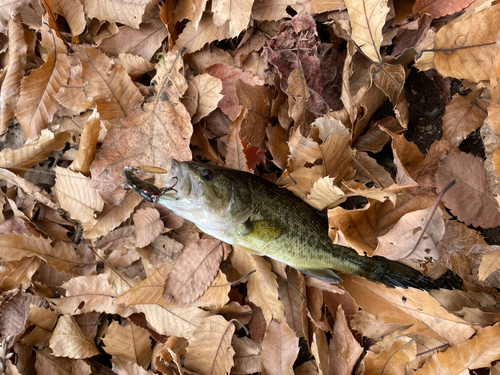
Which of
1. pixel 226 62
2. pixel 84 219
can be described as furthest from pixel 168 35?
pixel 84 219

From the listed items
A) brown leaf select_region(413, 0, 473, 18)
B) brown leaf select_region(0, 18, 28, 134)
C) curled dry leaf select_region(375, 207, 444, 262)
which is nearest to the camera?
curled dry leaf select_region(375, 207, 444, 262)

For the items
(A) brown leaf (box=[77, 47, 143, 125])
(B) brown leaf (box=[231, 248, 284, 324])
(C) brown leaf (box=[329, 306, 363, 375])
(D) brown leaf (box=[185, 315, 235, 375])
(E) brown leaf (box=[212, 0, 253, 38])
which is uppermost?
(E) brown leaf (box=[212, 0, 253, 38])

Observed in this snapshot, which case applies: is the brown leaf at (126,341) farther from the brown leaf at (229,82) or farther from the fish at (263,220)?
the brown leaf at (229,82)

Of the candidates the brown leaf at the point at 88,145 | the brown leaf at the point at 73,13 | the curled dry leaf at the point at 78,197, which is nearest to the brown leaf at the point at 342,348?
the curled dry leaf at the point at 78,197

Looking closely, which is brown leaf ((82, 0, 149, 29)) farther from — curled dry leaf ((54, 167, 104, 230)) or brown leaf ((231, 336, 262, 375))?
brown leaf ((231, 336, 262, 375))

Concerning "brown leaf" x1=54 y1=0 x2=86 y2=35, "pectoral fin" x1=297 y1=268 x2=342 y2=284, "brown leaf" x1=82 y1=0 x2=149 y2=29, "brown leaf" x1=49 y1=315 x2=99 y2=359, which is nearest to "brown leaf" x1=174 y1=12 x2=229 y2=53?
"brown leaf" x1=82 y1=0 x2=149 y2=29

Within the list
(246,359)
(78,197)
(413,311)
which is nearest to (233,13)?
(78,197)

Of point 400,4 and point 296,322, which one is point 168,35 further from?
point 296,322
